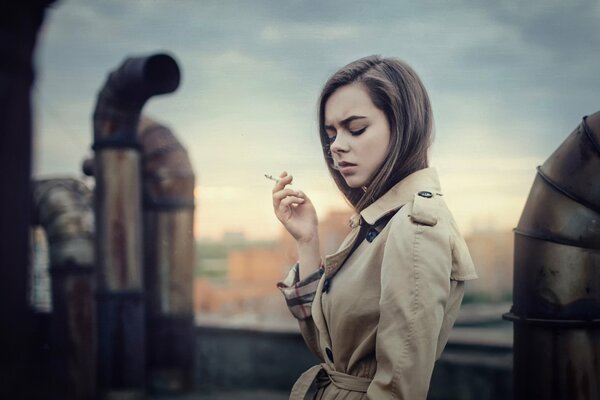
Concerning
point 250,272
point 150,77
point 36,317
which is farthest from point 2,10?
point 36,317

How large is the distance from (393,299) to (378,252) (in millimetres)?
210

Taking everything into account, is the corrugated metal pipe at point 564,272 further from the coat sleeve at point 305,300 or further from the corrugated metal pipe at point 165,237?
the corrugated metal pipe at point 165,237

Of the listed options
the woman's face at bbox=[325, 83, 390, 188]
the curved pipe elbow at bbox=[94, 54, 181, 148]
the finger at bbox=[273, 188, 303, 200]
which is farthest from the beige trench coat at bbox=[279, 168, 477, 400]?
the curved pipe elbow at bbox=[94, 54, 181, 148]

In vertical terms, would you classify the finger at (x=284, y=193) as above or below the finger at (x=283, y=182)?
below

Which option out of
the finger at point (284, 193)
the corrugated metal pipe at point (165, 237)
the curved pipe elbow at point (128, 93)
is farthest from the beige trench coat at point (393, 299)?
the corrugated metal pipe at point (165, 237)

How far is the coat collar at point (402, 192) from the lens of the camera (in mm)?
2158

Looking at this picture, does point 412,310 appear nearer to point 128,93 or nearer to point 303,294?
point 303,294

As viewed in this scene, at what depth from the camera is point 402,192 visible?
2176mm

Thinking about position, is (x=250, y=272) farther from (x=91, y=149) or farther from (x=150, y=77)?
(x=150, y=77)

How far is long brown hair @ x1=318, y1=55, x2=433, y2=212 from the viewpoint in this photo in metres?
2.17

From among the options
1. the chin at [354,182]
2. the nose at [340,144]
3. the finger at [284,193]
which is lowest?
the finger at [284,193]

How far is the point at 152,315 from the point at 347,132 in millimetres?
3068

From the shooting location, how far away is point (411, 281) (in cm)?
190

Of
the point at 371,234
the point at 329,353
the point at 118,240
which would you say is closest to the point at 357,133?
the point at 371,234
